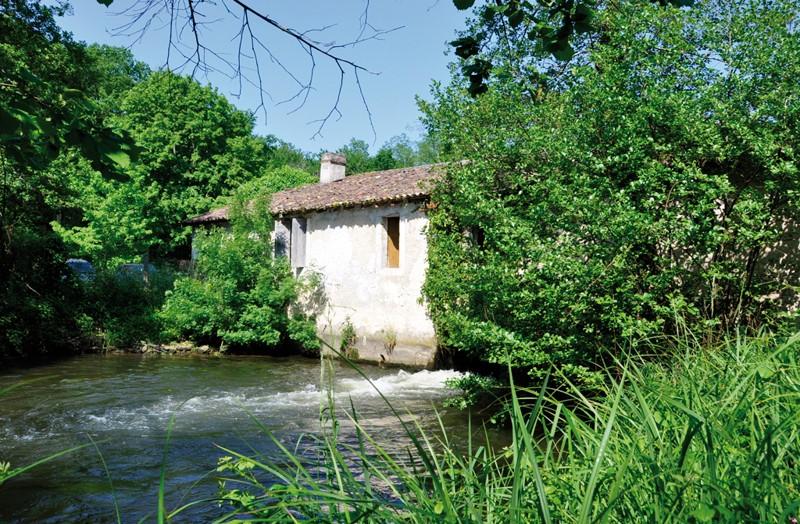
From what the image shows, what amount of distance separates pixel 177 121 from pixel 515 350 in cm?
2361

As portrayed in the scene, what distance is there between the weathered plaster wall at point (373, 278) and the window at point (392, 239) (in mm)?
113

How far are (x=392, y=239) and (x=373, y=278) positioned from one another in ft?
3.35

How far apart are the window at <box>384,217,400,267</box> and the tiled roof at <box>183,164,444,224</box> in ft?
2.07

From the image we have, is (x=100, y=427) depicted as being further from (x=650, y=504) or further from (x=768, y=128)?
(x=768, y=128)

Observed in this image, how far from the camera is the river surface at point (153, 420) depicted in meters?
5.97

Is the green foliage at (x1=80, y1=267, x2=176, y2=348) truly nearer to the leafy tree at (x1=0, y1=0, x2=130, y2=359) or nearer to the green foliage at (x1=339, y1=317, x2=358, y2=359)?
the leafy tree at (x1=0, y1=0, x2=130, y2=359)

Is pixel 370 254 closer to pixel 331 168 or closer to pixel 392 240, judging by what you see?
pixel 392 240

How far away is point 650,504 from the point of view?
2.08 meters

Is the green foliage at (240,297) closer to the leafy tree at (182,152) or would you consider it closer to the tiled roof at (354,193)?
the tiled roof at (354,193)

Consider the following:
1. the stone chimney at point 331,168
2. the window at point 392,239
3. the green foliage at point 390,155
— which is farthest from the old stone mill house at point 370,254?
the green foliage at point 390,155

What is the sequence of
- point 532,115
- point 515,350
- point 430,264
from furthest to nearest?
point 430,264
point 532,115
point 515,350

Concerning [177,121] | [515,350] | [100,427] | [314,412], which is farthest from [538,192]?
[177,121]

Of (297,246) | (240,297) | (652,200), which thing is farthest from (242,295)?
(652,200)

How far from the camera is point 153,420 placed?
9258 mm
